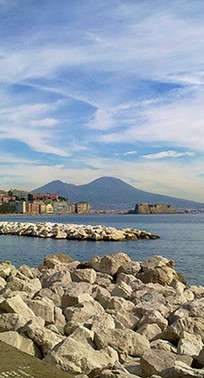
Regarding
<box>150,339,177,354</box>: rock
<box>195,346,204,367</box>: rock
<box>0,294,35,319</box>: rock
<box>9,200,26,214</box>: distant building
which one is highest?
<box>9,200,26,214</box>: distant building

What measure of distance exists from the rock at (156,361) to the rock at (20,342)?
111 centimetres

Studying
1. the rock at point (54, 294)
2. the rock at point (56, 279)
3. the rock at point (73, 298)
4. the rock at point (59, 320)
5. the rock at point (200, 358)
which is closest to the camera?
the rock at point (200, 358)

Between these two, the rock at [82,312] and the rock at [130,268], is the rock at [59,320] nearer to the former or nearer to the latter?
the rock at [82,312]

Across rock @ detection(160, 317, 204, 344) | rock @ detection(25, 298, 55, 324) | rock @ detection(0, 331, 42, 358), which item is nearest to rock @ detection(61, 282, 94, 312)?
rock @ detection(25, 298, 55, 324)

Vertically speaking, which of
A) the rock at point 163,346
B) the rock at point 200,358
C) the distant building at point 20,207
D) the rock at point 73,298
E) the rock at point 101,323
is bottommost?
the rock at point 163,346

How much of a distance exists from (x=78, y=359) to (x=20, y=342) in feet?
2.39

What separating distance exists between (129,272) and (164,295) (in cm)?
232

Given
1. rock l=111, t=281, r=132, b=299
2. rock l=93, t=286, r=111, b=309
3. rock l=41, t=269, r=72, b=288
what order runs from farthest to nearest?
rock l=41, t=269, r=72, b=288 < rock l=111, t=281, r=132, b=299 < rock l=93, t=286, r=111, b=309

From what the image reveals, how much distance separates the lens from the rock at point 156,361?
5.06m

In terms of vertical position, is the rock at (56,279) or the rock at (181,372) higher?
the rock at (56,279)

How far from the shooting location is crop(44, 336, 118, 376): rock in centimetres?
490

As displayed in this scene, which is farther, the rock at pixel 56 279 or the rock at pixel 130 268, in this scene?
the rock at pixel 130 268

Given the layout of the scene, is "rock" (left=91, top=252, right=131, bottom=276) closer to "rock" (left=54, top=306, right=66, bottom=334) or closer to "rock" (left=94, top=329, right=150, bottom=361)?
"rock" (left=54, top=306, right=66, bottom=334)

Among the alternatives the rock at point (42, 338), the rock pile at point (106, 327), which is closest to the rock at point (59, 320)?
the rock pile at point (106, 327)
